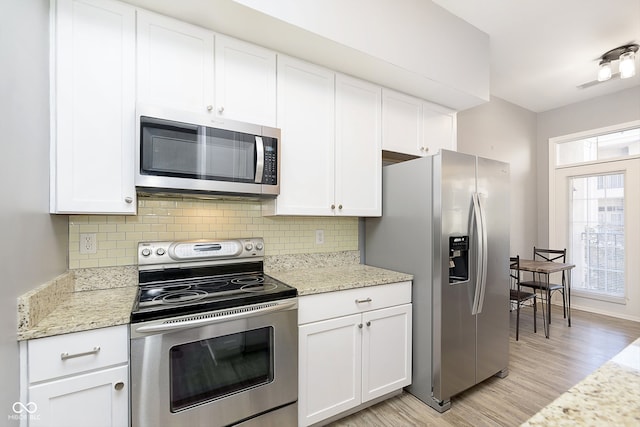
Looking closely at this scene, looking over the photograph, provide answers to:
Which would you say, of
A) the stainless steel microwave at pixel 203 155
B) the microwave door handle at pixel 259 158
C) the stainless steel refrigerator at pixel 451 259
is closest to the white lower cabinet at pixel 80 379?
the stainless steel microwave at pixel 203 155

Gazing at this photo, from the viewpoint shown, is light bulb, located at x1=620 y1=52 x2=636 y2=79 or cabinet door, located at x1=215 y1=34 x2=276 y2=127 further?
light bulb, located at x1=620 y1=52 x2=636 y2=79

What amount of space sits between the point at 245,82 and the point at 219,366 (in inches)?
63.0

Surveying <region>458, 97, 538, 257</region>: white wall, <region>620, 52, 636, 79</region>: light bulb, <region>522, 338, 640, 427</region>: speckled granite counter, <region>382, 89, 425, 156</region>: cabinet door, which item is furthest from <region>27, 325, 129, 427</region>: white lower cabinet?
<region>620, 52, 636, 79</region>: light bulb

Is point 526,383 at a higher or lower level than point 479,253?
lower

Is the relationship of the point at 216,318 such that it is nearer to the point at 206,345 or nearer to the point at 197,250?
the point at 206,345

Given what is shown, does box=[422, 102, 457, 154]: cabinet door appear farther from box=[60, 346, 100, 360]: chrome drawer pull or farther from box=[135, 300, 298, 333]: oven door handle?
box=[60, 346, 100, 360]: chrome drawer pull

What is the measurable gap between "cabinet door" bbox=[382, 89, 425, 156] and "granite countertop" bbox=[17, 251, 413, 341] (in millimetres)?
1004

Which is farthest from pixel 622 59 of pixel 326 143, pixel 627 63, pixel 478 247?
pixel 326 143

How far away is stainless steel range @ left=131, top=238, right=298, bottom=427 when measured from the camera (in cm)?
130

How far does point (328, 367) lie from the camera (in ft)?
6.00

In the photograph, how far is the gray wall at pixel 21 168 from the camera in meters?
1.03

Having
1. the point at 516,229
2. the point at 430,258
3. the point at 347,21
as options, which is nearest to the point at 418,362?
the point at 430,258

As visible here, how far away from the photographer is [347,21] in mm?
1853

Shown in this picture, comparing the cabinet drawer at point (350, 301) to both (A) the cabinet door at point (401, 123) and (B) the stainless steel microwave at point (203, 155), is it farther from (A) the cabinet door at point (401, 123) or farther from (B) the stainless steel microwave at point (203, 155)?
(A) the cabinet door at point (401, 123)
